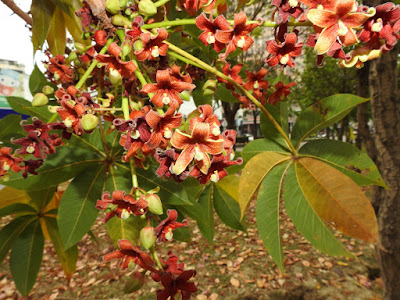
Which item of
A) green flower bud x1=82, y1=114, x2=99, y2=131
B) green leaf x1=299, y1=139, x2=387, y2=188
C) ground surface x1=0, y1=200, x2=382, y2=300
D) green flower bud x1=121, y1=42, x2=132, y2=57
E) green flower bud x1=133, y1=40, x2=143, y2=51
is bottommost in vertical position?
ground surface x1=0, y1=200, x2=382, y2=300

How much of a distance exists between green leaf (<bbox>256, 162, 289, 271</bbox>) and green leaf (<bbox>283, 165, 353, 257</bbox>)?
0.03 m

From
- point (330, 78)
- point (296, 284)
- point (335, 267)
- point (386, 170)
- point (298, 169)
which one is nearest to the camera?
point (298, 169)

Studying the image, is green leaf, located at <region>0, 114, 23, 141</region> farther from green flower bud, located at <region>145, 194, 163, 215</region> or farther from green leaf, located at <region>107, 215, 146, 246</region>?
green flower bud, located at <region>145, 194, 163, 215</region>

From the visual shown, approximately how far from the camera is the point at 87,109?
1.88ft

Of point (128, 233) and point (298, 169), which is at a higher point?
point (298, 169)

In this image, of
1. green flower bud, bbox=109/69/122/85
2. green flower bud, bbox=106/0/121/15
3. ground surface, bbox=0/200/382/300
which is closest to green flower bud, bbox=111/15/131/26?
green flower bud, bbox=106/0/121/15

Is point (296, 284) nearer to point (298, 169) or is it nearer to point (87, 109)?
point (298, 169)

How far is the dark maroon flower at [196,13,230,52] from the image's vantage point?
58 centimetres

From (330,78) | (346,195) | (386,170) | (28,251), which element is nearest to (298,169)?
(346,195)

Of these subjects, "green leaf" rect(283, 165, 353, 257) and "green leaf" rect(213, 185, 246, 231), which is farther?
"green leaf" rect(213, 185, 246, 231)

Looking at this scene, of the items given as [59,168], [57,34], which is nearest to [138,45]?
[59,168]

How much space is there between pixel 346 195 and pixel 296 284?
142 inches

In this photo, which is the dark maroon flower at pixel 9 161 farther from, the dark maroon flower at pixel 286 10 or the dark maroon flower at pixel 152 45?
the dark maroon flower at pixel 286 10

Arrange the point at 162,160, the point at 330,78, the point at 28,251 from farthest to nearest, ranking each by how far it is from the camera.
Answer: the point at 330,78, the point at 28,251, the point at 162,160
